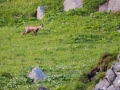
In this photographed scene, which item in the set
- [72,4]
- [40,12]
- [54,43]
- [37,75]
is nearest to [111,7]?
[72,4]

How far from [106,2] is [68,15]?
10.8 feet

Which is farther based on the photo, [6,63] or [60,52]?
[60,52]

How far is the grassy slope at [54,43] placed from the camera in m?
20.3

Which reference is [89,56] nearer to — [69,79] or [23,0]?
[69,79]

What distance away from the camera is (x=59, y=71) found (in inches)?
846

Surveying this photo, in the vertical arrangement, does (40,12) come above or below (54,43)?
above

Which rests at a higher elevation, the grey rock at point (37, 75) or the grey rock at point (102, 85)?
the grey rock at point (102, 85)

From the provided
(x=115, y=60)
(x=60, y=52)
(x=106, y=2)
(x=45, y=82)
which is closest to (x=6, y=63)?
(x=60, y=52)

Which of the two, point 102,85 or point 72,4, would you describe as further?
point 72,4

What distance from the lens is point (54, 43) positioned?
2941cm

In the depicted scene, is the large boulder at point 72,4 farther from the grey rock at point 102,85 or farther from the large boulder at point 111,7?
the grey rock at point 102,85

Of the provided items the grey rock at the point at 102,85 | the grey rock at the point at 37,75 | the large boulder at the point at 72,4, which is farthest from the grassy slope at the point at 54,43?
the grey rock at the point at 102,85

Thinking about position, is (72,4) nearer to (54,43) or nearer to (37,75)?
(54,43)

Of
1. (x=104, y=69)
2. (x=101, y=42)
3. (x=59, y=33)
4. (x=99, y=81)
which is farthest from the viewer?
(x=59, y=33)
